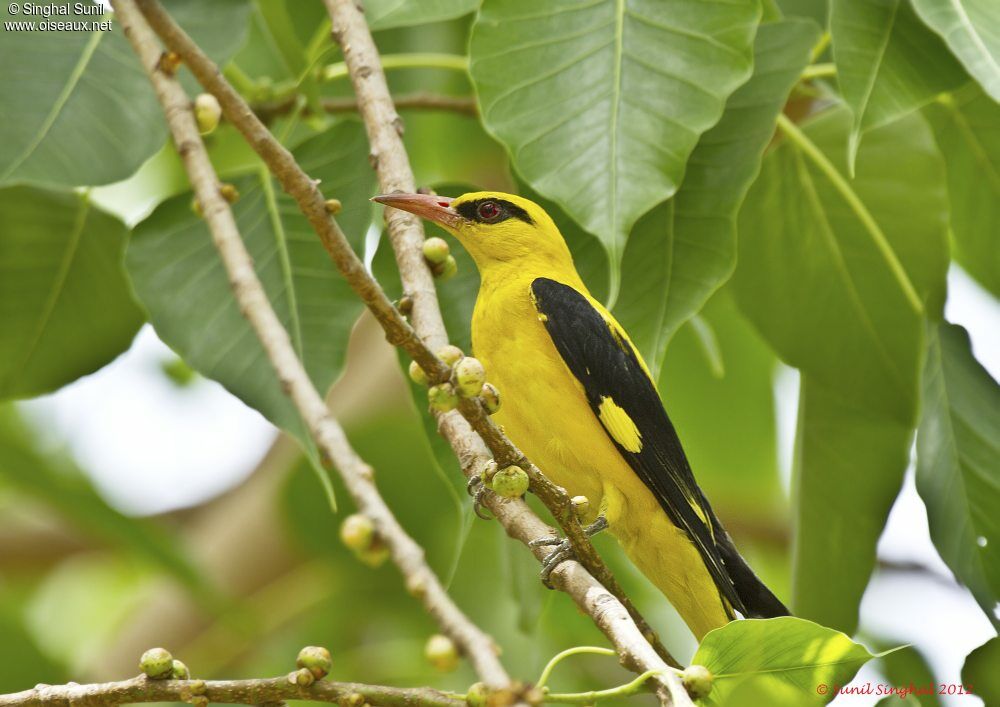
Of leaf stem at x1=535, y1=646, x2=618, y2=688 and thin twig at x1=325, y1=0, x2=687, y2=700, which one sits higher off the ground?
thin twig at x1=325, y1=0, x2=687, y2=700

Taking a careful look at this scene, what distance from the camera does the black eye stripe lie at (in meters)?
3.02

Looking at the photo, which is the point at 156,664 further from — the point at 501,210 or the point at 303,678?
the point at 501,210

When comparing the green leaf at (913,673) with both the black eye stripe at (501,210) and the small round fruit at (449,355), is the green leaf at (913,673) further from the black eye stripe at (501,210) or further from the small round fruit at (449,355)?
the small round fruit at (449,355)

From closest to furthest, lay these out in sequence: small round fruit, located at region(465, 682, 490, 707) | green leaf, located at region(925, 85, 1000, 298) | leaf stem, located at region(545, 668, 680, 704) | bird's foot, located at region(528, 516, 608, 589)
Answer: small round fruit, located at region(465, 682, 490, 707) → leaf stem, located at region(545, 668, 680, 704) → bird's foot, located at region(528, 516, 608, 589) → green leaf, located at region(925, 85, 1000, 298)

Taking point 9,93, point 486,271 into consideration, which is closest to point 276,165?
point 9,93

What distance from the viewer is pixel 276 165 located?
1.49m

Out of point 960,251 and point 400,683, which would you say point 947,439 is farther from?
point 400,683

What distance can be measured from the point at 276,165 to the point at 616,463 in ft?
4.78

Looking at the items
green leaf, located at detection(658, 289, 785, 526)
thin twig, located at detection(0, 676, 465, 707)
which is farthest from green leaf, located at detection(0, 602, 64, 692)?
green leaf, located at detection(658, 289, 785, 526)

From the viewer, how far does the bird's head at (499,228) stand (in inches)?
119

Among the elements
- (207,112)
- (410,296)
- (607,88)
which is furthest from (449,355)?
(607,88)

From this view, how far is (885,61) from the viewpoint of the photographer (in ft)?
7.79

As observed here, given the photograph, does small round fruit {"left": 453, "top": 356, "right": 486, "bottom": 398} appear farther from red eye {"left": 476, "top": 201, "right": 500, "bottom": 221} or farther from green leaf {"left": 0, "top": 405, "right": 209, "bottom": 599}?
green leaf {"left": 0, "top": 405, "right": 209, "bottom": 599}

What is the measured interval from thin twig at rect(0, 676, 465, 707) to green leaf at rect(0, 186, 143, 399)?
4.72 ft
